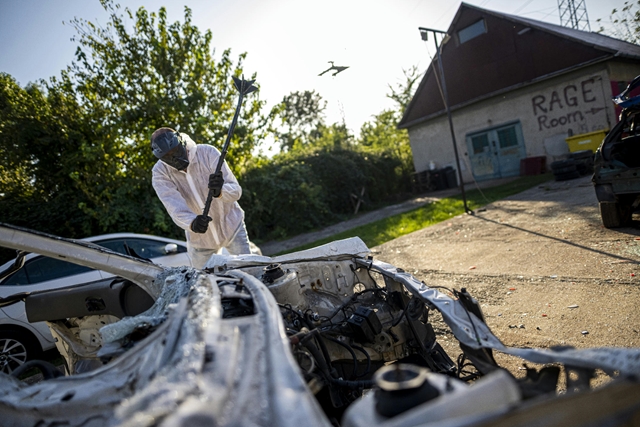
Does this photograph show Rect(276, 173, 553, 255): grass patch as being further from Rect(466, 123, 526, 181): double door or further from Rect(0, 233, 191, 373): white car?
Rect(0, 233, 191, 373): white car

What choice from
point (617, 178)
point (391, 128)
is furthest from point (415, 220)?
point (391, 128)

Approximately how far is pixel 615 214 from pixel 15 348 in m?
7.53

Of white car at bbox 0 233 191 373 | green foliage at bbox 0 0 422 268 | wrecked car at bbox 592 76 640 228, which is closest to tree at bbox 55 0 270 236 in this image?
green foliage at bbox 0 0 422 268

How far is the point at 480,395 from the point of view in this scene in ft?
3.41

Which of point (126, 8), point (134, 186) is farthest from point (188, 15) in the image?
point (134, 186)

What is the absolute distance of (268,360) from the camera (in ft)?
4.14

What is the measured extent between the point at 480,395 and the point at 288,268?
2.12 metres

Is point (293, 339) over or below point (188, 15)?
below

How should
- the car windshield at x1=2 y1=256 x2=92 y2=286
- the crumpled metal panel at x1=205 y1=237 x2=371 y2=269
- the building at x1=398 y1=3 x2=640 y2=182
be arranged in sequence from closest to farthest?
the crumpled metal panel at x1=205 y1=237 x2=371 y2=269 < the car windshield at x1=2 y1=256 x2=92 y2=286 < the building at x1=398 y1=3 x2=640 y2=182

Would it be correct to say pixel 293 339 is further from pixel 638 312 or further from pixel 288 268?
pixel 638 312

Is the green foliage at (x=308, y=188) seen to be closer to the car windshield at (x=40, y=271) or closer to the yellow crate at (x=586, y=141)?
the yellow crate at (x=586, y=141)

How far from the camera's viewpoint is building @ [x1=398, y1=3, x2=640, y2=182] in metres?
12.8

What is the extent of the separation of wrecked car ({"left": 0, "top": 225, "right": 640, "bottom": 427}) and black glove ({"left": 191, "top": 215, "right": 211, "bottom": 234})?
916 mm

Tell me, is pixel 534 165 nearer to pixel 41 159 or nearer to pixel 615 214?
pixel 615 214
